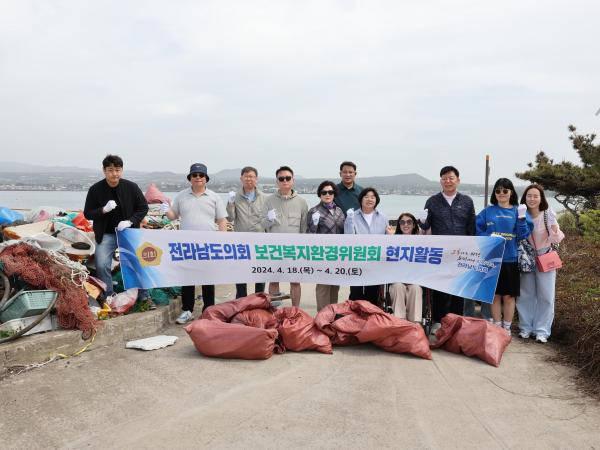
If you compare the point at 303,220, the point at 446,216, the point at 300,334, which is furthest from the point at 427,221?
the point at 300,334

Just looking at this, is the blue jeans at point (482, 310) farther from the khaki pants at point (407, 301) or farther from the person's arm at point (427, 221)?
the person's arm at point (427, 221)

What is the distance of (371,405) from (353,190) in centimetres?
289

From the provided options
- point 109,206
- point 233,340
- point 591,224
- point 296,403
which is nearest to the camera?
point 296,403

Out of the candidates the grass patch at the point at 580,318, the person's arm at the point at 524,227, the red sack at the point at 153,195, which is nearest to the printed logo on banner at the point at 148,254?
the person's arm at the point at 524,227

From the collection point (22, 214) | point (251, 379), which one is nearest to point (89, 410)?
point (251, 379)

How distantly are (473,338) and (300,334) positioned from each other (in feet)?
5.26

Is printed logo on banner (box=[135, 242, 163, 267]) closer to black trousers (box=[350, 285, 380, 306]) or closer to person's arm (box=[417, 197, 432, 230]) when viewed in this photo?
black trousers (box=[350, 285, 380, 306])

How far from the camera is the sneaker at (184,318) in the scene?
5094mm

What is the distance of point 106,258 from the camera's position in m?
4.92

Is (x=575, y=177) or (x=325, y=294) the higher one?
(x=575, y=177)

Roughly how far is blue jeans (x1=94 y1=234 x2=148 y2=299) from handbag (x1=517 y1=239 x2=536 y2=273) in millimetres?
4341

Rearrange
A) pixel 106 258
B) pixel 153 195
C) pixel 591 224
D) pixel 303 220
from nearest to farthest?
pixel 106 258, pixel 303 220, pixel 153 195, pixel 591 224

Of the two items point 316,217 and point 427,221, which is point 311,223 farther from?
point 427,221

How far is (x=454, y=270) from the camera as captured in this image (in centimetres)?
478
